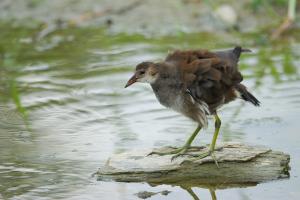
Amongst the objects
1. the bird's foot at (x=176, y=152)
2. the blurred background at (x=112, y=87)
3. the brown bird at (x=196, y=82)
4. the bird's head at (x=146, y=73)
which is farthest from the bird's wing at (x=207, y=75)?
the blurred background at (x=112, y=87)

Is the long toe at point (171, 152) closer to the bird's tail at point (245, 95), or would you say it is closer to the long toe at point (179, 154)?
the long toe at point (179, 154)

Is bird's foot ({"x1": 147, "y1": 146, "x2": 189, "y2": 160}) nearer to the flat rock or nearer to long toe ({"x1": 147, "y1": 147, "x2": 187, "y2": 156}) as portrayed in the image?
long toe ({"x1": 147, "y1": 147, "x2": 187, "y2": 156})

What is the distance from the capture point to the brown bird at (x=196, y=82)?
5.88 meters

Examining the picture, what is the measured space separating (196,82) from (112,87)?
2935 millimetres

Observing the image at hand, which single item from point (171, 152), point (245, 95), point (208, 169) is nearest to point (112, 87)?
point (171, 152)

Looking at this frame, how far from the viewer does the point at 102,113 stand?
776cm

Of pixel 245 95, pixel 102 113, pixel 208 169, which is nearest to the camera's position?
pixel 208 169

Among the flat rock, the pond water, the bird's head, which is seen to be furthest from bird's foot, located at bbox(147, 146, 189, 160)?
the bird's head

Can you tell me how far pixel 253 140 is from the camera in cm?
676

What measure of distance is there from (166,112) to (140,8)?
4404mm

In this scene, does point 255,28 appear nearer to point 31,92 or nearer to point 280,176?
point 31,92

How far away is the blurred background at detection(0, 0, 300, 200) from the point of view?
19.6 ft

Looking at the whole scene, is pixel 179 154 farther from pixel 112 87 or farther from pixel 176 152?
pixel 112 87

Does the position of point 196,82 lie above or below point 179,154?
above
